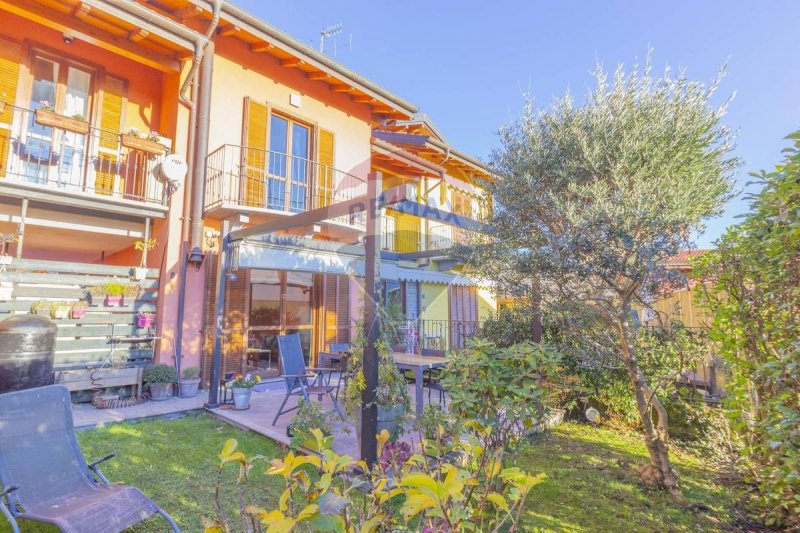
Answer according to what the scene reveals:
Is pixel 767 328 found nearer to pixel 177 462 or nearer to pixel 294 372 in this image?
pixel 294 372

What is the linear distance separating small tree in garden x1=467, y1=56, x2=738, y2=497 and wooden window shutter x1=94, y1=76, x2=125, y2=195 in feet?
35.1

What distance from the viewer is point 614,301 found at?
6.10 metres

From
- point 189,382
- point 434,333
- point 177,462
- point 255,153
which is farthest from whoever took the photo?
point 434,333

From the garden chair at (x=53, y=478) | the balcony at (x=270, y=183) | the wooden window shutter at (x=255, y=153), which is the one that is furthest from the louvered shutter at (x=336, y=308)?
the garden chair at (x=53, y=478)

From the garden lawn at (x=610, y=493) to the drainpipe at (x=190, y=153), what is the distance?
896cm

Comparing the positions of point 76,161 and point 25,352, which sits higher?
point 76,161

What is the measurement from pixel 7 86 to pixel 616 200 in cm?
1366

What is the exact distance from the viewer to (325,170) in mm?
14156

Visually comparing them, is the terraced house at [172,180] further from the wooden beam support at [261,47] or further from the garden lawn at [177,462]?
the garden lawn at [177,462]

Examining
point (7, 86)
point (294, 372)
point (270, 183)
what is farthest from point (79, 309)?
point (270, 183)

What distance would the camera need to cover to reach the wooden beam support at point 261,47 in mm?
12309

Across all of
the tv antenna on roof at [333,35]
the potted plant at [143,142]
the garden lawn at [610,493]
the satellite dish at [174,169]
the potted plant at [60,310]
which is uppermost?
the tv antenna on roof at [333,35]

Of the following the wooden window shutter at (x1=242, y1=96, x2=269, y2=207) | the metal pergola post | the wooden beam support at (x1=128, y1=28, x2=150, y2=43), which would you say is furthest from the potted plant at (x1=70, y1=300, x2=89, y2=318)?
the metal pergola post

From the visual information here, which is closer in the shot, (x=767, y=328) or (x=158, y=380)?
(x=767, y=328)
